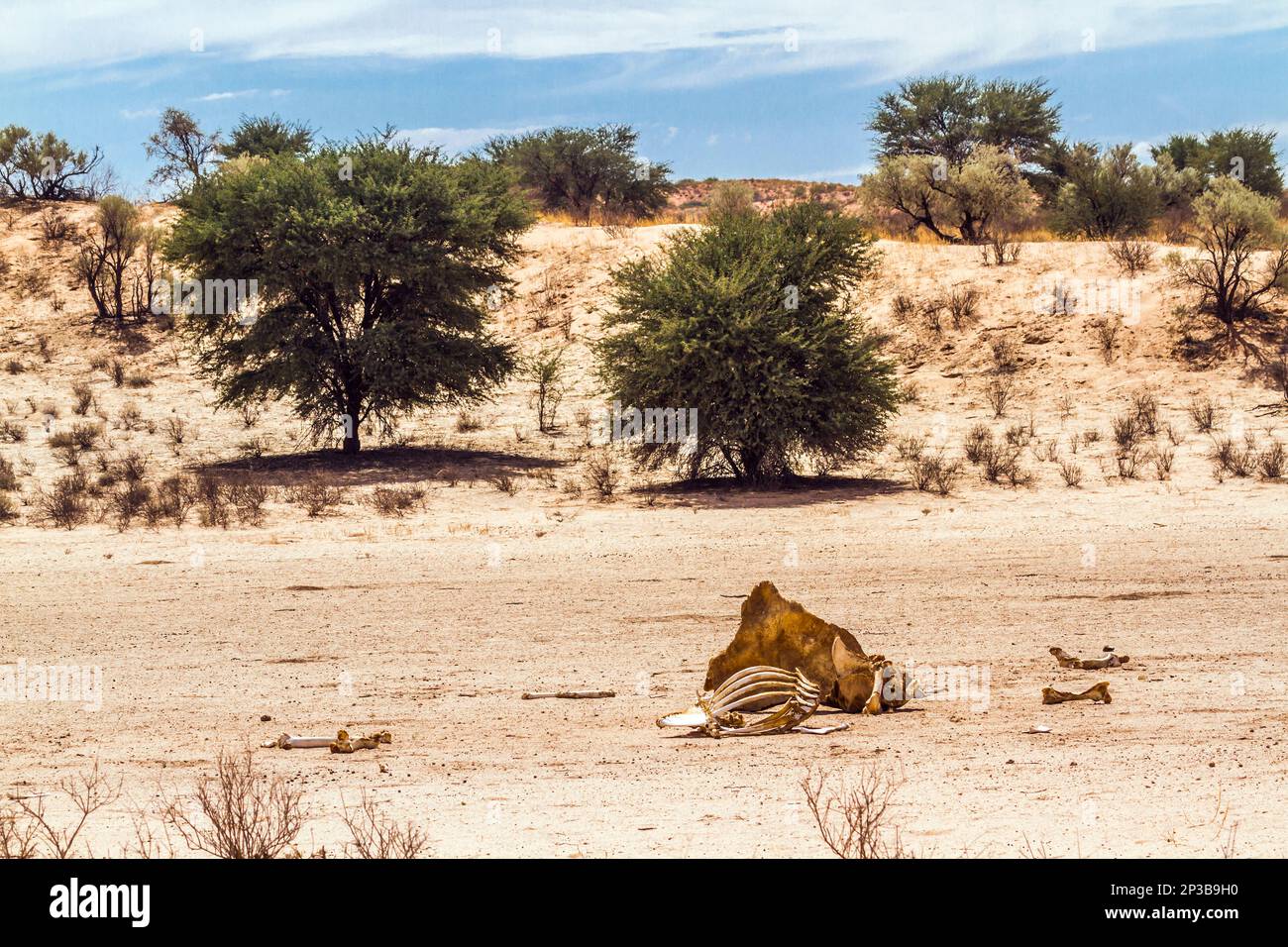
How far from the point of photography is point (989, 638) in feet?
35.0

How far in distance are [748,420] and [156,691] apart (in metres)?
11.2

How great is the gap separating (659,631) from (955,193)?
96.9 ft

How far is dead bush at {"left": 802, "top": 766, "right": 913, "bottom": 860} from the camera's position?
17.9 feet

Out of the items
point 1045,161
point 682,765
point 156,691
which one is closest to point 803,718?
point 682,765

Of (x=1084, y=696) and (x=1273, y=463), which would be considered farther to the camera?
(x=1273, y=463)

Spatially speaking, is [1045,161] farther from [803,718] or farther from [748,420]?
[803,718]

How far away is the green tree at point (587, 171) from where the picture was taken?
50.6 metres

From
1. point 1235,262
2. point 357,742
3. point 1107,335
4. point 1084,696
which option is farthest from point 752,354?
point 1235,262

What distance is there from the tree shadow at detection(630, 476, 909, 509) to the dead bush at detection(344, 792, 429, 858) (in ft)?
40.1

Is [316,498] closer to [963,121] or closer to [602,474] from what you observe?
[602,474]

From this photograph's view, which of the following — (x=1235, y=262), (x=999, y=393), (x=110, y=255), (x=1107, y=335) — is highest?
(x=110, y=255)

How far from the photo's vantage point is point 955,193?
125 feet

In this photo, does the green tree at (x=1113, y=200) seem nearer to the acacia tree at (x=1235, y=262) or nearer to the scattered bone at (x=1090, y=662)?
the acacia tree at (x=1235, y=262)

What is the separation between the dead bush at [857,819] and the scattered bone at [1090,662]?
315 cm
